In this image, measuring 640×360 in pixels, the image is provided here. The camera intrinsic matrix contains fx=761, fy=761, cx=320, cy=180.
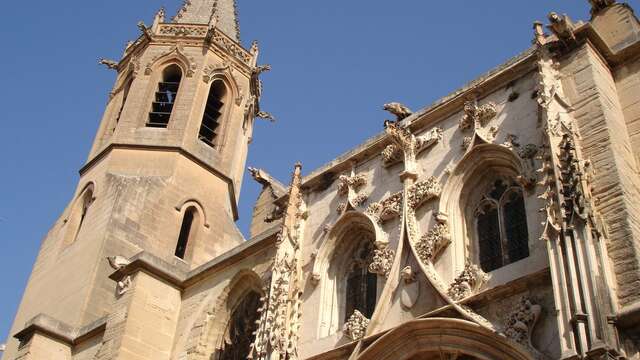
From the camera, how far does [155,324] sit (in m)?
14.1

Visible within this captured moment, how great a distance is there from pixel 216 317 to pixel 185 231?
631cm

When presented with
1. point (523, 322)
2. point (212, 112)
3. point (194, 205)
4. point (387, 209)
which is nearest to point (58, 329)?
point (194, 205)

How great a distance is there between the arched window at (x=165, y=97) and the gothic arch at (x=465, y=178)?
40.6ft

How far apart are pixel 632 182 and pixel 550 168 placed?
1.05 metres

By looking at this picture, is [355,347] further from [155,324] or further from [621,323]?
[155,324]

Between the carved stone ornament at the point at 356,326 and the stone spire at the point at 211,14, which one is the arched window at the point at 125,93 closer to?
the stone spire at the point at 211,14

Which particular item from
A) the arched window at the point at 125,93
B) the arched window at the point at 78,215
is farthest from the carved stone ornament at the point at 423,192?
the arched window at the point at 125,93

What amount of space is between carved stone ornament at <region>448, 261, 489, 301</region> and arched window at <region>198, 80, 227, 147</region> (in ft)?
43.4

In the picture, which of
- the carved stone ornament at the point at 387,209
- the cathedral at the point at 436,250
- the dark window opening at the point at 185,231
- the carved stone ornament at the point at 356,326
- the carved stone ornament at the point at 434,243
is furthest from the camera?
the dark window opening at the point at 185,231

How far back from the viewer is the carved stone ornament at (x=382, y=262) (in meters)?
10.4

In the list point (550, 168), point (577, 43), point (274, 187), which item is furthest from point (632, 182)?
point (274, 187)

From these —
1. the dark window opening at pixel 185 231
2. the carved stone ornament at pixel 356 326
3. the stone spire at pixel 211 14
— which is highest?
the stone spire at pixel 211 14

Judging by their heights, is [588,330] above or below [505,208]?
below

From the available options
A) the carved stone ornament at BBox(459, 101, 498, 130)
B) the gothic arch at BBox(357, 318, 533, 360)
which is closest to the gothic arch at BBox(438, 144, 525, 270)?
the carved stone ornament at BBox(459, 101, 498, 130)
